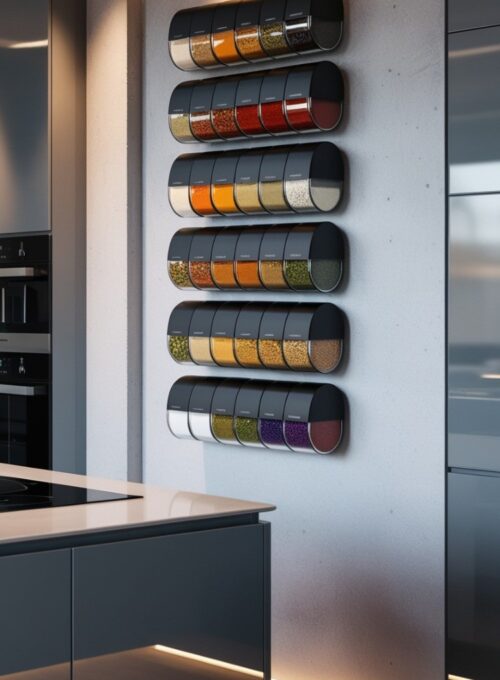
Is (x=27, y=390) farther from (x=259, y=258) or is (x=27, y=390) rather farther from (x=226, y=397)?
(x=259, y=258)

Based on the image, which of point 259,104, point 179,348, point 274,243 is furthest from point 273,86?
point 179,348

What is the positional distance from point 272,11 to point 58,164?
4.28 feet

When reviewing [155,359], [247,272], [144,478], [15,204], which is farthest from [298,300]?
[15,204]

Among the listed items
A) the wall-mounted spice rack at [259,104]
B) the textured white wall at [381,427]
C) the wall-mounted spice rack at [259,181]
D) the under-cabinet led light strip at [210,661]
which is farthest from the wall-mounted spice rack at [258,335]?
the under-cabinet led light strip at [210,661]

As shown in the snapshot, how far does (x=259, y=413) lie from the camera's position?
4023 millimetres

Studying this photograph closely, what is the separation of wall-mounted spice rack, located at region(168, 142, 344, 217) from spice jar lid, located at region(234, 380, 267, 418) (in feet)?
2.04

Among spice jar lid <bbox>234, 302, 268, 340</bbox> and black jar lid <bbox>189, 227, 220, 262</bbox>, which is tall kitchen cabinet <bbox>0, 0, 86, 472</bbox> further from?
spice jar lid <bbox>234, 302, 268, 340</bbox>

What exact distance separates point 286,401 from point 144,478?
105cm

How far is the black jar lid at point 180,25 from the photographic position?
4246 mm

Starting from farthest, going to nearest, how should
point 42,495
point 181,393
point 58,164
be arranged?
1. point 58,164
2. point 181,393
3. point 42,495

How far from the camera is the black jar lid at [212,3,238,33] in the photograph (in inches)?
161

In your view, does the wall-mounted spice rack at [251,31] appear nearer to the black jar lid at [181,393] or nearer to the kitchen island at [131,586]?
the black jar lid at [181,393]

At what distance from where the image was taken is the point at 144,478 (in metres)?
4.75

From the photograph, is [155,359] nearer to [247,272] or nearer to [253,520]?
[247,272]
